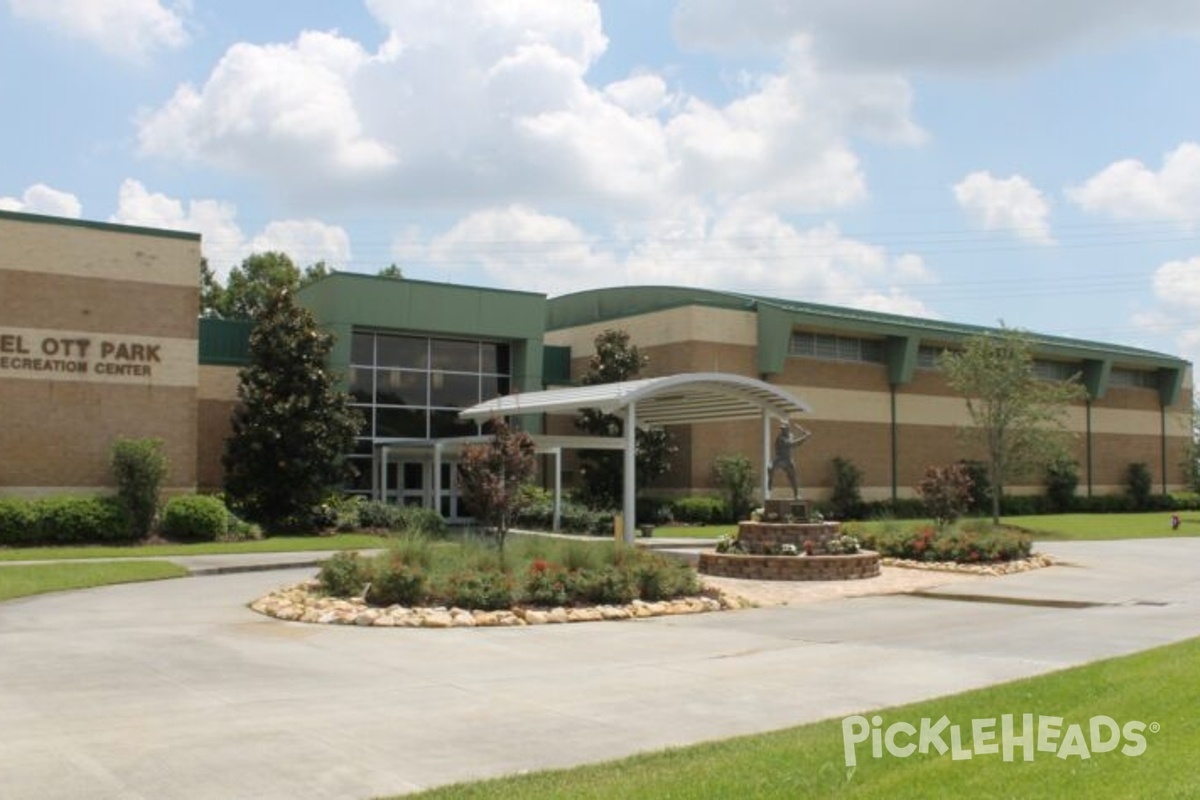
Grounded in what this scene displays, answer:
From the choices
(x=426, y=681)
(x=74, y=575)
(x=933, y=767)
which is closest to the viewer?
(x=933, y=767)

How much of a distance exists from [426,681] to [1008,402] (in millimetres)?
33994

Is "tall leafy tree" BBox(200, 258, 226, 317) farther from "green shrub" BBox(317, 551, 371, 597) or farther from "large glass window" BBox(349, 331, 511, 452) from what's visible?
"green shrub" BBox(317, 551, 371, 597)

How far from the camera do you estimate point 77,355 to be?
30.7 meters

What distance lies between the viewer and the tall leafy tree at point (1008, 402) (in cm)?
4034

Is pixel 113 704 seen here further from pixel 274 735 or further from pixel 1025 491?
pixel 1025 491

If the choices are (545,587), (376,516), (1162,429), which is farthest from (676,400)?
(1162,429)

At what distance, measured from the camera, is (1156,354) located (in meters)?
58.8

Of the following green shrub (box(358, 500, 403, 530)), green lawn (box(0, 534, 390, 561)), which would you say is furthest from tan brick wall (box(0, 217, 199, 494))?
green shrub (box(358, 500, 403, 530))

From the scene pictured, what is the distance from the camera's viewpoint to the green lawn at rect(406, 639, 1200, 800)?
568cm

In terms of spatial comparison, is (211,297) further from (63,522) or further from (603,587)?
(603,587)

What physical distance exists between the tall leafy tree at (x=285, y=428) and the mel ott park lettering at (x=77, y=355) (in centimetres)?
288

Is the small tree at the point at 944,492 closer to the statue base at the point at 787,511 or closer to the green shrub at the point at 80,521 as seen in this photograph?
the statue base at the point at 787,511

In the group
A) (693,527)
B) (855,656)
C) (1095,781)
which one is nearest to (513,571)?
(855,656)

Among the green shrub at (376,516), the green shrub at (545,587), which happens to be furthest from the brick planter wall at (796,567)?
the green shrub at (376,516)
